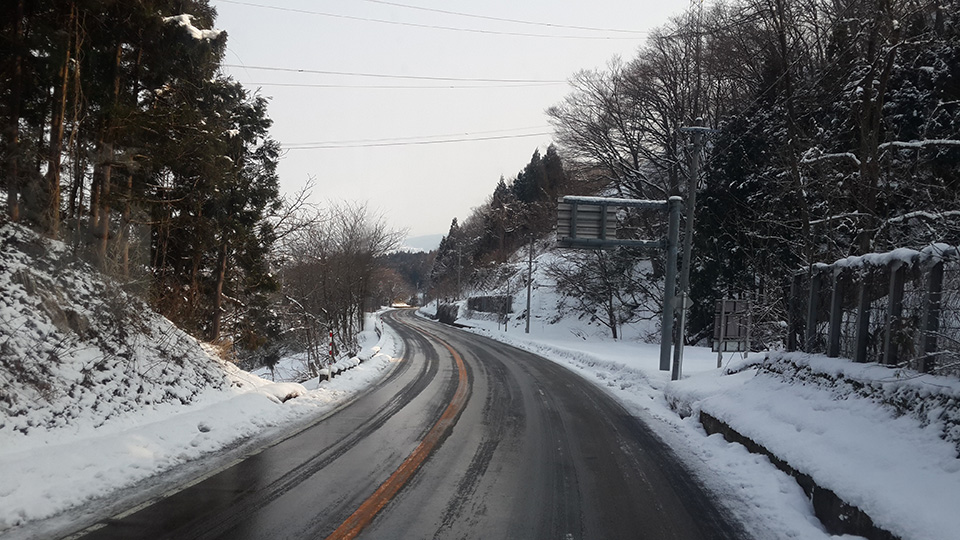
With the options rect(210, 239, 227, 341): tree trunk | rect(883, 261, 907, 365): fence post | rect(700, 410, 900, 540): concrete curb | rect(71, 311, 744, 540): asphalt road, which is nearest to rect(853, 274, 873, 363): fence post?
rect(883, 261, 907, 365): fence post

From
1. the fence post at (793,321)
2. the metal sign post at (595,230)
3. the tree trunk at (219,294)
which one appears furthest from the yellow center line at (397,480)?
the tree trunk at (219,294)

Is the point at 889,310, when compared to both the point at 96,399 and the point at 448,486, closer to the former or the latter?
the point at 448,486

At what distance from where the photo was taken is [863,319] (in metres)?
7.45

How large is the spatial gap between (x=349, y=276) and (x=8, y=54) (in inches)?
952

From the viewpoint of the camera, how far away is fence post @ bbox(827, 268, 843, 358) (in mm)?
8258

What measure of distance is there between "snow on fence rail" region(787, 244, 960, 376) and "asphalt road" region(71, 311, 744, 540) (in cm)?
275

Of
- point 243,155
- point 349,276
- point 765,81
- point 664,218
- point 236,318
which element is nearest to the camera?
point 243,155

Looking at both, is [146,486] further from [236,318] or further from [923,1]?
[923,1]

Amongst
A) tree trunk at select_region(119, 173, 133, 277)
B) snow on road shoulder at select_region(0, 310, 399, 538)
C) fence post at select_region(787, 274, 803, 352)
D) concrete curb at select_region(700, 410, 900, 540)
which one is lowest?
snow on road shoulder at select_region(0, 310, 399, 538)

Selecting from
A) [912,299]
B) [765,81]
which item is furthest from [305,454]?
[765,81]

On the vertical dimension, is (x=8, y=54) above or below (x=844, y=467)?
above

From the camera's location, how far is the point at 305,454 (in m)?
7.47

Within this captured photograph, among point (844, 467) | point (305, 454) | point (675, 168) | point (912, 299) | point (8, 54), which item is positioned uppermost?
point (675, 168)

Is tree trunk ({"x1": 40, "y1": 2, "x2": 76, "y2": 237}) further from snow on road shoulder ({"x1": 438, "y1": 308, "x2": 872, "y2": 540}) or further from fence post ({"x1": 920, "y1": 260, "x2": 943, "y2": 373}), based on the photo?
fence post ({"x1": 920, "y1": 260, "x2": 943, "y2": 373})
